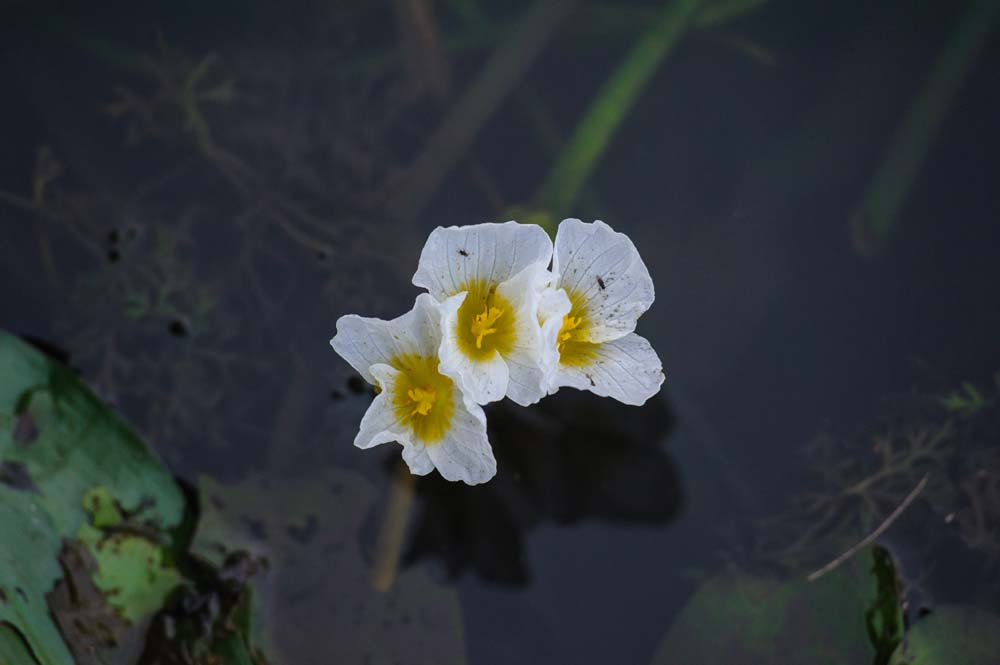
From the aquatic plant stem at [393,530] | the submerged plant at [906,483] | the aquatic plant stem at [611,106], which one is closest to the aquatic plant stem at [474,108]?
the aquatic plant stem at [611,106]

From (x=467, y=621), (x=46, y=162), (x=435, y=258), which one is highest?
(x=46, y=162)

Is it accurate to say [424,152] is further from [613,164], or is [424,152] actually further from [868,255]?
[868,255]

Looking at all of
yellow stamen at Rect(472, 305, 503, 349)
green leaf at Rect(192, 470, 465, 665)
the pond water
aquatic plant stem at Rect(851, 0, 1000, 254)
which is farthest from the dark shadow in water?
aquatic plant stem at Rect(851, 0, 1000, 254)

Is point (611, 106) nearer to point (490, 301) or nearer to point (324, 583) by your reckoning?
point (490, 301)

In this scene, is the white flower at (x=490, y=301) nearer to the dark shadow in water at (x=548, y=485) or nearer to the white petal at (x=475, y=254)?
the white petal at (x=475, y=254)

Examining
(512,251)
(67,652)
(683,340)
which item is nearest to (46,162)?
(67,652)

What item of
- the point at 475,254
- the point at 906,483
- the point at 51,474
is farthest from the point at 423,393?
the point at 906,483
